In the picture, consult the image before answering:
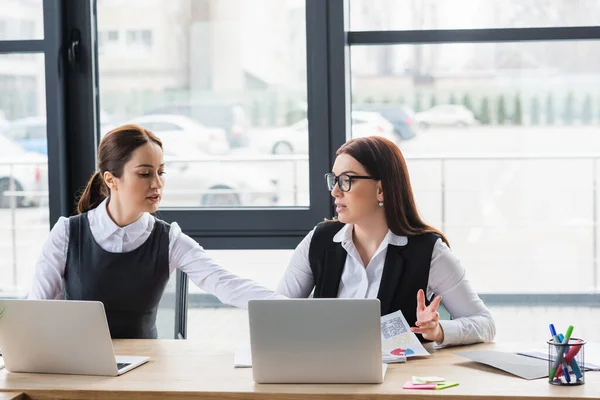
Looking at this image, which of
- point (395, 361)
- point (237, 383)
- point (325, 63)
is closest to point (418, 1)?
point (325, 63)

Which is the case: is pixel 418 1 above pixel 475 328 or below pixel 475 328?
above

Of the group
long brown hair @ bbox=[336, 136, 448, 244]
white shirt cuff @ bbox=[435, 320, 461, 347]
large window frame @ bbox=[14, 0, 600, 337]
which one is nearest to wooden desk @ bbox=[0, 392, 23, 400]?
white shirt cuff @ bbox=[435, 320, 461, 347]

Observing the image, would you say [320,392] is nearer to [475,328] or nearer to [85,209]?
[475,328]

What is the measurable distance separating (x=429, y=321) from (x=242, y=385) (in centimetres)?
58

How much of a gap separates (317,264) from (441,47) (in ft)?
4.08

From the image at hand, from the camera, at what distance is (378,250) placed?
8.77 feet

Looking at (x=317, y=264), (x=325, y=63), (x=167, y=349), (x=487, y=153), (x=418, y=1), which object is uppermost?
(x=418, y=1)

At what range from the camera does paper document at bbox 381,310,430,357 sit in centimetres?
228

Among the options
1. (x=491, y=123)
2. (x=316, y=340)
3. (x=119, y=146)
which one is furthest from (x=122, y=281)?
(x=491, y=123)

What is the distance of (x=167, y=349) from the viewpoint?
2414 millimetres

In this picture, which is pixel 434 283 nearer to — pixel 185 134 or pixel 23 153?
pixel 185 134

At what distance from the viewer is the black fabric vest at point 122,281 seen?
9.19 ft

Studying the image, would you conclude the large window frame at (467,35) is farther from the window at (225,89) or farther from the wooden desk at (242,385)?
the wooden desk at (242,385)

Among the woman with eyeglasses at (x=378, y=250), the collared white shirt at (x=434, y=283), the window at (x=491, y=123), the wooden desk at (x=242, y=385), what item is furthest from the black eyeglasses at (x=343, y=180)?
the window at (x=491, y=123)
